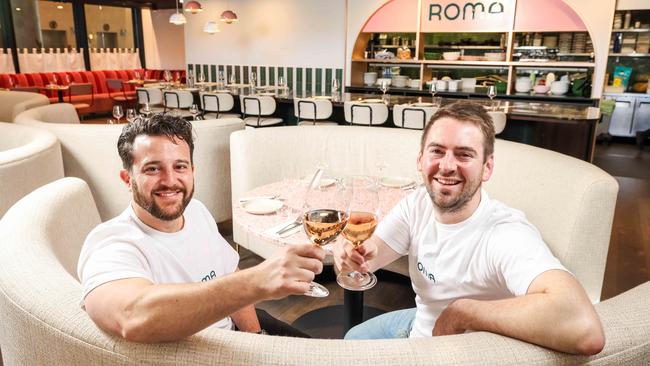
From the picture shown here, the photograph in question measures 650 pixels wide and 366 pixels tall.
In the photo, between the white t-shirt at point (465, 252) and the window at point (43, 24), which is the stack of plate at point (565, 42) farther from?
the window at point (43, 24)

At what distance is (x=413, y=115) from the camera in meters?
5.36

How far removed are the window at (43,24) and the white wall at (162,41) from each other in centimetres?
201

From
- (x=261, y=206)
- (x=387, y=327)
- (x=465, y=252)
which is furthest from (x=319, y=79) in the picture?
(x=465, y=252)

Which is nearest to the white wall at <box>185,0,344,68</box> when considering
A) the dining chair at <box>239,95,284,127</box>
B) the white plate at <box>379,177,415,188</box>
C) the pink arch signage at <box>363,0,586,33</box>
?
the pink arch signage at <box>363,0,586,33</box>

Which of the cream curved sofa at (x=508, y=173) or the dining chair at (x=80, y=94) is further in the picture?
the dining chair at (x=80, y=94)

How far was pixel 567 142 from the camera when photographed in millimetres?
5406

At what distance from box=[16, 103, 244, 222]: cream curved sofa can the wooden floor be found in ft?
1.91

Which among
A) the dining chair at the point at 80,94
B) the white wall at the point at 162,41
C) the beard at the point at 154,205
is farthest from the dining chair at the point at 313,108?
the white wall at the point at 162,41

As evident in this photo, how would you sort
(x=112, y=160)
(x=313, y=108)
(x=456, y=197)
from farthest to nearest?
(x=313, y=108) < (x=112, y=160) < (x=456, y=197)

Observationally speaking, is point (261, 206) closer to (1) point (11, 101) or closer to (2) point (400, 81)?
(1) point (11, 101)

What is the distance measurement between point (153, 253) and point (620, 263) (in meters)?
3.68

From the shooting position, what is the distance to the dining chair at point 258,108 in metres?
6.50

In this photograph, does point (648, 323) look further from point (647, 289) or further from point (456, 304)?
point (456, 304)

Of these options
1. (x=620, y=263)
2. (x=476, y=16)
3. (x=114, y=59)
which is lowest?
(x=620, y=263)
